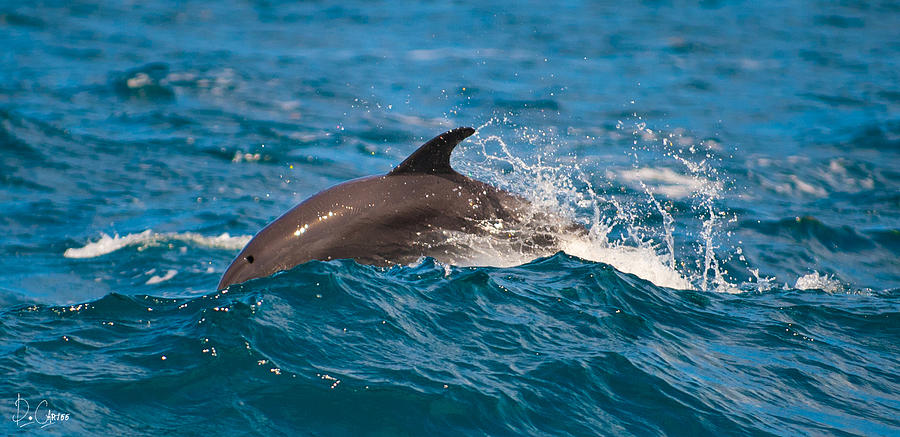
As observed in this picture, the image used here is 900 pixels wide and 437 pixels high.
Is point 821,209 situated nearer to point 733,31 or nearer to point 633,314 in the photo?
point 633,314

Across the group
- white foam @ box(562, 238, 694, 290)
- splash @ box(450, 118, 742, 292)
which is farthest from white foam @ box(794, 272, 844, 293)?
white foam @ box(562, 238, 694, 290)

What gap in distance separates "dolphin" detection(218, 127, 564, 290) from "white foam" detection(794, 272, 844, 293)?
3872 millimetres

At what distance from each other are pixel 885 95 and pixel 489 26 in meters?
12.0

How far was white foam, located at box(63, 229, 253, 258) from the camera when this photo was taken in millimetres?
12773

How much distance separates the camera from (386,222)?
873 cm

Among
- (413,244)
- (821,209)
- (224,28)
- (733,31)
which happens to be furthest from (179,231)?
(733,31)

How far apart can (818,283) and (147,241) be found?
8.94m

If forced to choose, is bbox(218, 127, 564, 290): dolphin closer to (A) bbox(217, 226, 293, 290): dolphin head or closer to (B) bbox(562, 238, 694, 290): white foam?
(A) bbox(217, 226, 293, 290): dolphin head

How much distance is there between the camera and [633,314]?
25.5 feet

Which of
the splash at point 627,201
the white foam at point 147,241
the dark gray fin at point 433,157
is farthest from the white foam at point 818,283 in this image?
the white foam at point 147,241

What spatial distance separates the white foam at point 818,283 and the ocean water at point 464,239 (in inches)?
4.9

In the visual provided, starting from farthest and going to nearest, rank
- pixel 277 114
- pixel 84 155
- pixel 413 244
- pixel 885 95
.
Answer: pixel 885 95
pixel 277 114
pixel 84 155
pixel 413 244

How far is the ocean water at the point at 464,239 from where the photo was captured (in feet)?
20.5

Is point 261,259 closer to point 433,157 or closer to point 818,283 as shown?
point 433,157
